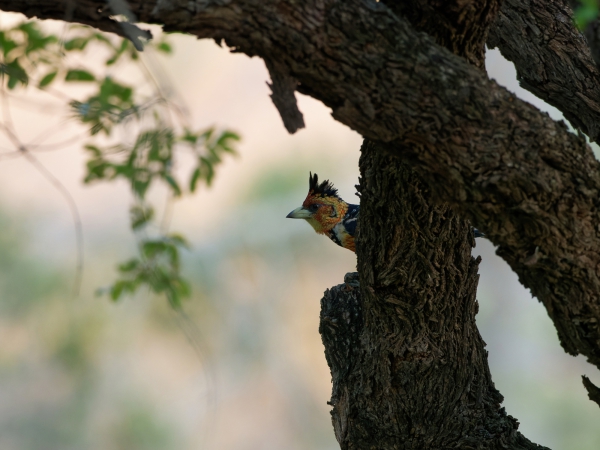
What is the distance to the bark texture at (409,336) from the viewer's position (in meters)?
2.94

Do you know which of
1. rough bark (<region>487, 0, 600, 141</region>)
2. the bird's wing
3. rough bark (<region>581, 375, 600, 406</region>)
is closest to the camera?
rough bark (<region>581, 375, 600, 406</region>)

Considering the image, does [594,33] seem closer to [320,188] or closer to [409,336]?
[409,336]

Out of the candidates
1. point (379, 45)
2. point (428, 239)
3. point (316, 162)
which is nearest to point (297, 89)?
point (379, 45)

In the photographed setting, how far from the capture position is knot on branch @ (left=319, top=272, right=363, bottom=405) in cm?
354

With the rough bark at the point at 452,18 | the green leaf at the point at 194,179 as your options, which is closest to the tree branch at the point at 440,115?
the rough bark at the point at 452,18

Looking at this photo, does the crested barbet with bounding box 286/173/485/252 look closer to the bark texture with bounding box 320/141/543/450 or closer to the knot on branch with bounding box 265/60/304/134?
the bark texture with bounding box 320/141/543/450

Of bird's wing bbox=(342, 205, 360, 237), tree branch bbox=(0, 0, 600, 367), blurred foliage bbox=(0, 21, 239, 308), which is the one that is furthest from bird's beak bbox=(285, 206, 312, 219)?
tree branch bbox=(0, 0, 600, 367)

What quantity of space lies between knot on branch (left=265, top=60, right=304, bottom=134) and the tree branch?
0.03 m

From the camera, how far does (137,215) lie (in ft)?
8.61

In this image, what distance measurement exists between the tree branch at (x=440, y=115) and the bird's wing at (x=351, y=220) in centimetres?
294

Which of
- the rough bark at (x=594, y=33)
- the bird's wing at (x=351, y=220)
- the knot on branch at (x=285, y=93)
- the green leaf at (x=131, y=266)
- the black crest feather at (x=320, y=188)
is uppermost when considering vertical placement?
the black crest feather at (x=320, y=188)

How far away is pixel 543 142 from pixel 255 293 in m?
7.25

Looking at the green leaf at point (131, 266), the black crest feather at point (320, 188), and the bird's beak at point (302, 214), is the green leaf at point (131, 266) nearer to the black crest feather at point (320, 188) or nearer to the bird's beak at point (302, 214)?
the bird's beak at point (302, 214)

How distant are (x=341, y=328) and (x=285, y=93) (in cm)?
164
